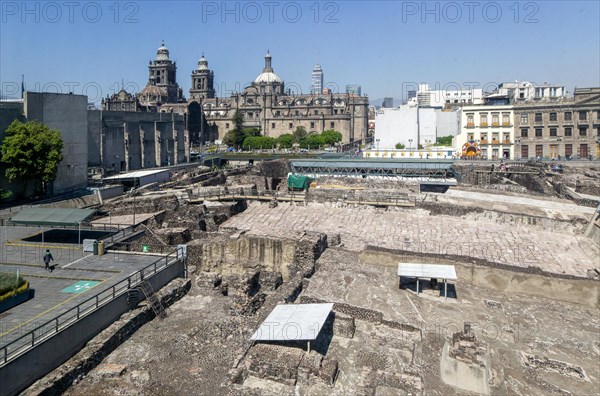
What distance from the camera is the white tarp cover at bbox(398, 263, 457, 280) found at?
1569 cm

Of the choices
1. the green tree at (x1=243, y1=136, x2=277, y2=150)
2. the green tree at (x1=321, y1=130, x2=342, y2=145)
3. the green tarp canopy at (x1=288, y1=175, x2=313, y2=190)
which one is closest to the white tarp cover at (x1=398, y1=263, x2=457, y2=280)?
the green tarp canopy at (x1=288, y1=175, x2=313, y2=190)

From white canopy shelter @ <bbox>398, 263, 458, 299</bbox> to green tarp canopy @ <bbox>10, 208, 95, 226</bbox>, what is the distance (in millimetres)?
12326

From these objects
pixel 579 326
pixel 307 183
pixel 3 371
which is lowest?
pixel 579 326

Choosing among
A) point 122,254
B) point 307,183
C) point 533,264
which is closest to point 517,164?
point 307,183

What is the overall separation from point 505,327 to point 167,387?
31.1 feet

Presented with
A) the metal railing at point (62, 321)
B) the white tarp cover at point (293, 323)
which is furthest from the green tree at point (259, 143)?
the white tarp cover at point (293, 323)

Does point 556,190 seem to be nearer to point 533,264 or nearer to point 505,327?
point 533,264

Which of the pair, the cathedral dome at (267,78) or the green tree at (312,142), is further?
the cathedral dome at (267,78)

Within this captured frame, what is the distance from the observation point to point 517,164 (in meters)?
45.9

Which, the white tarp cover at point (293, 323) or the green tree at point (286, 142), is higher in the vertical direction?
the green tree at point (286, 142)

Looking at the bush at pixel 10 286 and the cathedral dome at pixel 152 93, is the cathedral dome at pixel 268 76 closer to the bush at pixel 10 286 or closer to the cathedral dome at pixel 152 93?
the cathedral dome at pixel 152 93

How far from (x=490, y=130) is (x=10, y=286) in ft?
166

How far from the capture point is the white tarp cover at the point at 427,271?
15688 mm

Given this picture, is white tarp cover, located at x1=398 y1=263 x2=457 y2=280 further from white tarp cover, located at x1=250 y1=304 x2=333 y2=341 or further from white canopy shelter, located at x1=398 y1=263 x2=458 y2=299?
white tarp cover, located at x1=250 y1=304 x2=333 y2=341
